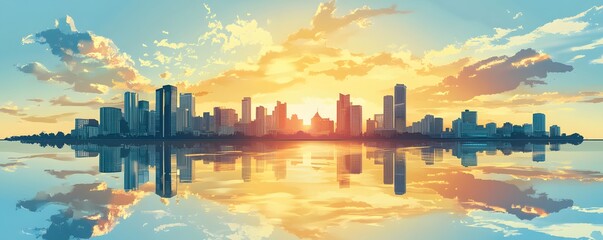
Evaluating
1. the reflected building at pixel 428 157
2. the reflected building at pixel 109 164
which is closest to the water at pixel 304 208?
the reflected building at pixel 109 164

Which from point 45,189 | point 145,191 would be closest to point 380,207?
point 145,191

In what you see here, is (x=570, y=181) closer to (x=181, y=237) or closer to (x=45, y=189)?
(x=181, y=237)

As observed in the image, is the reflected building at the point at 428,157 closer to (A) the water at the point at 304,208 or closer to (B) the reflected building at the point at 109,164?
(A) the water at the point at 304,208

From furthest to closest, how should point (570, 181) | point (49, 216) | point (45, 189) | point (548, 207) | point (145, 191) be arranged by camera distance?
1. point (570, 181)
2. point (45, 189)
3. point (145, 191)
4. point (548, 207)
5. point (49, 216)

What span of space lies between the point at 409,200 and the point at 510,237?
10.3m

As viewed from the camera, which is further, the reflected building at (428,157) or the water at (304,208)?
the reflected building at (428,157)

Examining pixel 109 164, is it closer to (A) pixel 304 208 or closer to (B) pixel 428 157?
(A) pixel 304 208

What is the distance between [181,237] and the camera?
23.4 m

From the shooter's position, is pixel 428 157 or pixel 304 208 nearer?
pixel 304 208

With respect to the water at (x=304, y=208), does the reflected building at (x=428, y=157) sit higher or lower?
lower

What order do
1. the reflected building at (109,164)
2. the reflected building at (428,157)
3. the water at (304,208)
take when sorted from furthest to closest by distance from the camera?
the reflected building at (428,157), the reflected building at (109,164), the water at (304,208)

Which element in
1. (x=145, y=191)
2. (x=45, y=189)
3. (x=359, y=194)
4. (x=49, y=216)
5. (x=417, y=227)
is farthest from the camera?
(x=45, y=189)

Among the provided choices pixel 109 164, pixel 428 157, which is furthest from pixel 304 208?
pixel 428 157

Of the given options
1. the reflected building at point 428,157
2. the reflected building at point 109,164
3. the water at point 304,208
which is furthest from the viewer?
the reflected building at point 428,157
